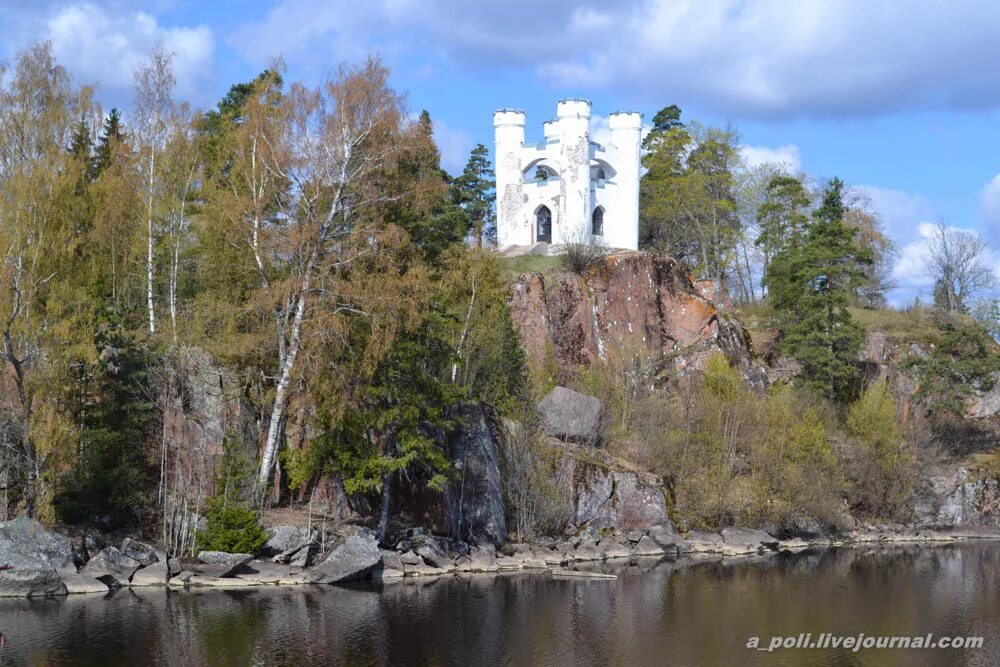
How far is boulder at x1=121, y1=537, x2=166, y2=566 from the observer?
32625 mm

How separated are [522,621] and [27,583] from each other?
13.6 m

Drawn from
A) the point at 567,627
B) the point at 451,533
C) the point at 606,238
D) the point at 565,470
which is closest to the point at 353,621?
the point at 567,627

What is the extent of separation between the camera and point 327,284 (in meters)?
35.3

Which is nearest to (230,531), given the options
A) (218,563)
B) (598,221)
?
(218,563)

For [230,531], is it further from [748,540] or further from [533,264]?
[533,264]

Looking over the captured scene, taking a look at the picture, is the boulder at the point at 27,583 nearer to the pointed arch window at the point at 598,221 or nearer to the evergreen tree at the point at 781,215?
the pointed arch window at the point at 598,221

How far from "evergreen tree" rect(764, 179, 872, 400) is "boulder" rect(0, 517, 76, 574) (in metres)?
34.9

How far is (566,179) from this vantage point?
57.4 metres

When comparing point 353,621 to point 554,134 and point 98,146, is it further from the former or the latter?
point 554,134

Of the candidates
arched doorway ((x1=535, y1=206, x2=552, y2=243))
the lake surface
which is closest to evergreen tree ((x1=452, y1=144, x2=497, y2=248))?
arched doorway ((x1=535, y1=206, x2=552, y2=243))

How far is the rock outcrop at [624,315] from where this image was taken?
52.7 m

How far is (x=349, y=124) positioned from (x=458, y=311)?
32.2 ft

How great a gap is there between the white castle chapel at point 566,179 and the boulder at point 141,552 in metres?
30.1

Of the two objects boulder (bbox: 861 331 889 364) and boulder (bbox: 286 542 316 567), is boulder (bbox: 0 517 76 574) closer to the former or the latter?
boulder (bbox: 286 542 316 567)
